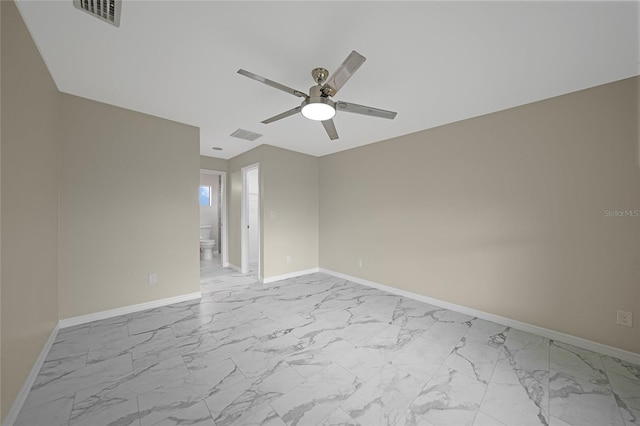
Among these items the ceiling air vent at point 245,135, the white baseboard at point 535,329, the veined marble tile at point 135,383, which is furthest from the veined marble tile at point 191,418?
the ceiling air vent at point 245,135

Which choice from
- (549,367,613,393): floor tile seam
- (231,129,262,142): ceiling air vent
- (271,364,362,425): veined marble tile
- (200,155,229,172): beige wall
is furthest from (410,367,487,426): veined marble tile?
(200,155,229,172): beige wall

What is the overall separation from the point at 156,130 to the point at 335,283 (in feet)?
11.4

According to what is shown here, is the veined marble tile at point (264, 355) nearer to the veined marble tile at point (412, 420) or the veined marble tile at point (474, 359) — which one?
the veined marble tile at point (412, 420)

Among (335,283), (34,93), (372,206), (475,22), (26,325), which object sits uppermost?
(475,22)

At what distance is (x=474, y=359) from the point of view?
206 cm

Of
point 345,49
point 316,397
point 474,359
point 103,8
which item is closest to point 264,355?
point 316,397

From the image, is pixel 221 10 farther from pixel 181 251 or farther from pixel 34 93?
pixel 181 251

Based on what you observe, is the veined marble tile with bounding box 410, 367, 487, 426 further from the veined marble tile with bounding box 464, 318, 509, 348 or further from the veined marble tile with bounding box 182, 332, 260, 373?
the veined marble tile with bounding box 182, 332, 260, 373

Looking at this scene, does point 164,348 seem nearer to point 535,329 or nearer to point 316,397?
point 316,397

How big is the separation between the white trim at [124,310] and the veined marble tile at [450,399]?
3018mm

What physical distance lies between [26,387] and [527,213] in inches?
174

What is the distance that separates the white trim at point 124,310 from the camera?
257cm

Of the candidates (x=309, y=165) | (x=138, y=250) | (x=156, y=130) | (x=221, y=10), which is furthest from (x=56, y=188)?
(x=309, y=165)

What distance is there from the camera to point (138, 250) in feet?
9.73
